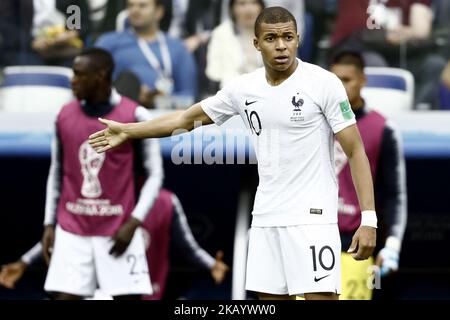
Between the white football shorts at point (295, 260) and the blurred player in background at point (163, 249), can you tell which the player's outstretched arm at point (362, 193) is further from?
the blurred player in background at point (163, 249)

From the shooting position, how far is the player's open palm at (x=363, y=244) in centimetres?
545

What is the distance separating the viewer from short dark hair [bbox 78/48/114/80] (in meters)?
7.94

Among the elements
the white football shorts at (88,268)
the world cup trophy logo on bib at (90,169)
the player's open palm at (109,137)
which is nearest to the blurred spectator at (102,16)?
the world cup trophy logo on bib at (90,169)

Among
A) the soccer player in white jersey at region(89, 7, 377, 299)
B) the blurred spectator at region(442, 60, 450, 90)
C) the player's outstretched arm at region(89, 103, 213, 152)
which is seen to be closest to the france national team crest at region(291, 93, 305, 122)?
the soccer player in white jersey at region(89, 7, 377, 299)

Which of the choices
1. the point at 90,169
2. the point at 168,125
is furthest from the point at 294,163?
the point at 90,169

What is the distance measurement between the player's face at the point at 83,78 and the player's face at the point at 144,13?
62 cm

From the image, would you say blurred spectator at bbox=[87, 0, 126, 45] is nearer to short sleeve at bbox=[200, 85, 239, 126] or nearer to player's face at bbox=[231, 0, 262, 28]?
player's face at bbox=[231, 0, 262, 28]

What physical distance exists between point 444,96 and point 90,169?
238 cm

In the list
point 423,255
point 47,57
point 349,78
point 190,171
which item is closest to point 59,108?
point 47,57

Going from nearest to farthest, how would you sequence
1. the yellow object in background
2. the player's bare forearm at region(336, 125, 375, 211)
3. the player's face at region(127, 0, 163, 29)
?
the player's bare forearm at region(336, 125, 375, 211) → the yellow object in background → the player's face at region(127, 0, 163, 29)

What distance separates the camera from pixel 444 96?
27.3 feet

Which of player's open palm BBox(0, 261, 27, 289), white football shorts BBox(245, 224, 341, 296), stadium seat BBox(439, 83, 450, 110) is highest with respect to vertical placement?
stadium seat BBox(439, 83, 450, 110)

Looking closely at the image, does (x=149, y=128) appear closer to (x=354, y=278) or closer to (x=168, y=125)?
(x=168, y=125)

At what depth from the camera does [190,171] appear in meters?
8.70
